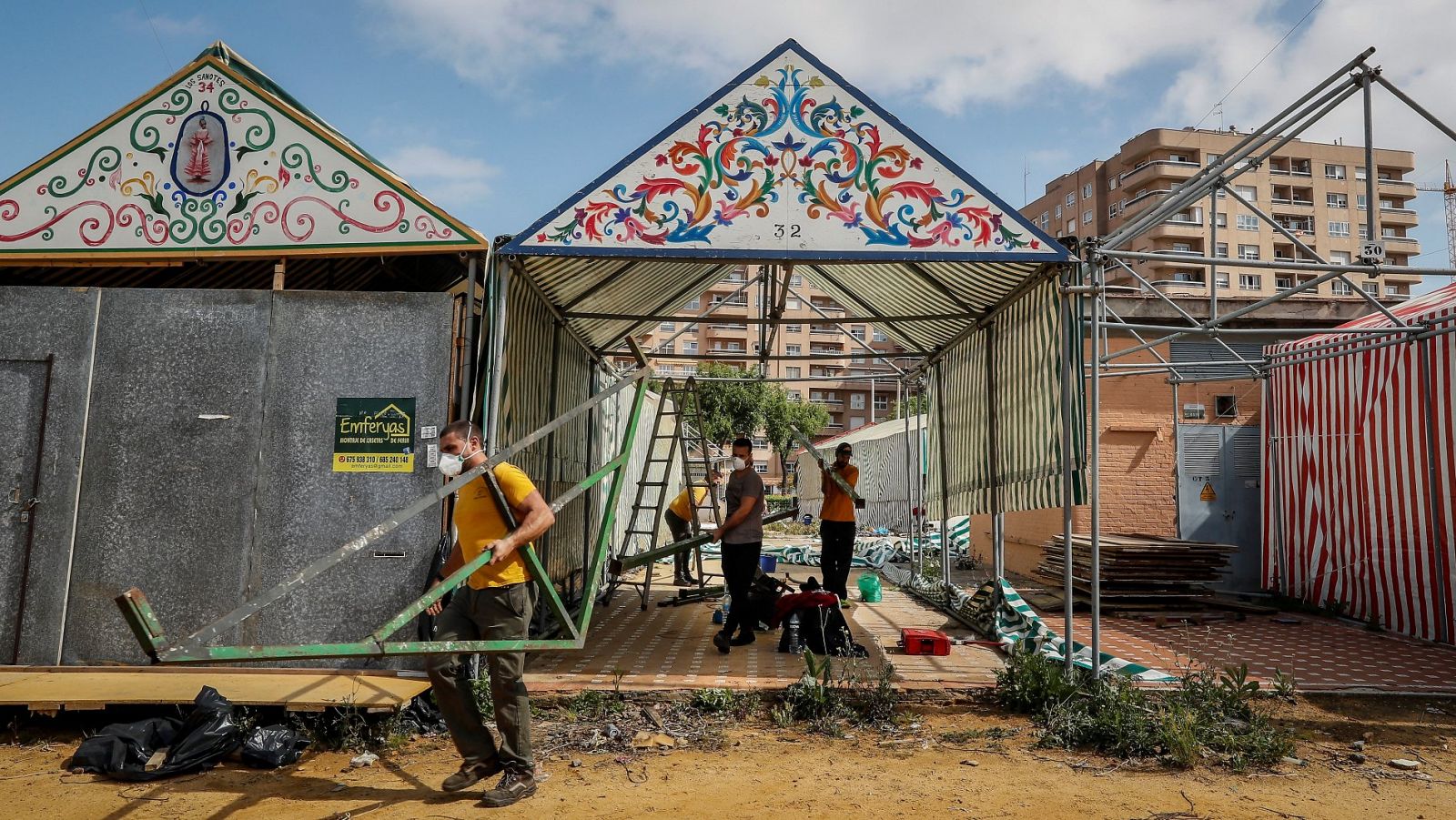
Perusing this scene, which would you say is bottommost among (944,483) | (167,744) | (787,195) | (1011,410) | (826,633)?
(167,744)

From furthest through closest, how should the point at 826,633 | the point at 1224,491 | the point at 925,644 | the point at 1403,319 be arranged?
the point at 1224,491
the point at 1403,319
the point at 925,644
the point at 826,633

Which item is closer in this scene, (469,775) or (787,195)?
(469,775)

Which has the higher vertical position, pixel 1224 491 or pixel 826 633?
pixel 1224 491

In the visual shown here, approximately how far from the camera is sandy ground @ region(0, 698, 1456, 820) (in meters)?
4.25

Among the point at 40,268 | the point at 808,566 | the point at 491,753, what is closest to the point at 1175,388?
the point at 808,566

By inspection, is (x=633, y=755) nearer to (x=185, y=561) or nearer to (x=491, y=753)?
(x=491, y=753)

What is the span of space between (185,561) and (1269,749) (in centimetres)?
695

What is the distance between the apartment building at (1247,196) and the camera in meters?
55.8

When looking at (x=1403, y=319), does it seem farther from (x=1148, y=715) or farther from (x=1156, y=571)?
(x=1148, y=715)

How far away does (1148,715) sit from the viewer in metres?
5.38

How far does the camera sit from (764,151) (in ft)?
20.2

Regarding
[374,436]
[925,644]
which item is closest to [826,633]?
[925,644]

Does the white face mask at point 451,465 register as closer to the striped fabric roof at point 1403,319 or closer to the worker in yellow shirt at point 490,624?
the worker in yellow shirt at point 490,624

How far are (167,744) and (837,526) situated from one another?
601cm
